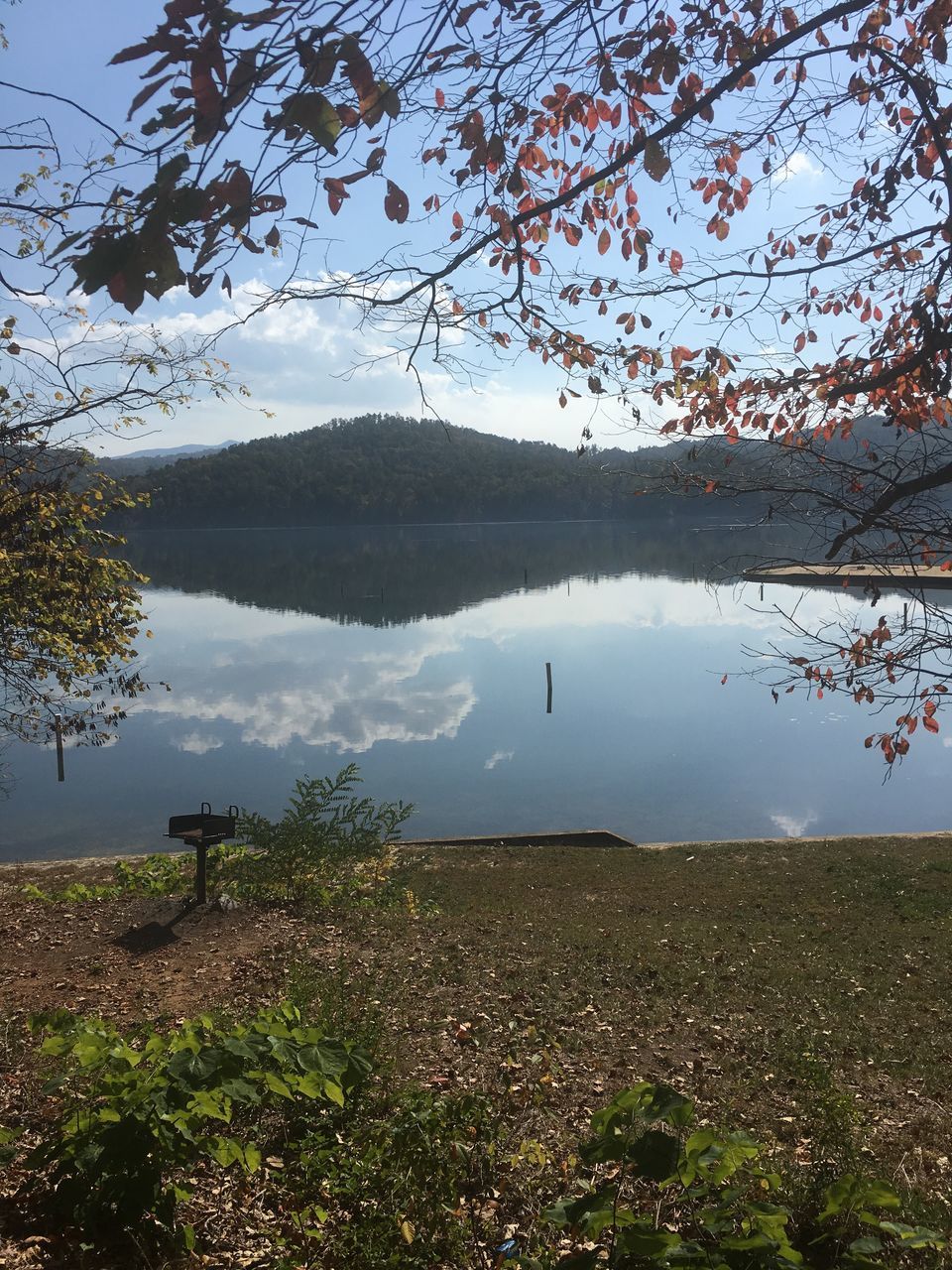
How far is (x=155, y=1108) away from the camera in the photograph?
2.71 metres

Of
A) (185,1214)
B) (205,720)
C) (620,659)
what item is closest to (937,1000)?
(185,1214)

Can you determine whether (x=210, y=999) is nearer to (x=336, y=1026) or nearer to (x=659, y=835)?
(x=336, y=1026)

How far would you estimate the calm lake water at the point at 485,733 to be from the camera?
20188mm

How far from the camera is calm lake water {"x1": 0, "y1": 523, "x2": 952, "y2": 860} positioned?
20188 millimetres

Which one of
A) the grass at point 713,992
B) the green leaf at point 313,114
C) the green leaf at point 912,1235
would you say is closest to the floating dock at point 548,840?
the grass at point 713,992

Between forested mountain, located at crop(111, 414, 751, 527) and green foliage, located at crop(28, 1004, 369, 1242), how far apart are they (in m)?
126

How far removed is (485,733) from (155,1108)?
25143 mm

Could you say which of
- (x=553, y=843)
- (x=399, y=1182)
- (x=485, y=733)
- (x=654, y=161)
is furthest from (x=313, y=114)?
(x=485, y=733)

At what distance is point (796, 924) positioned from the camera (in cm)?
942

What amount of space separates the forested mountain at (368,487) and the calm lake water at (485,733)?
77172mm

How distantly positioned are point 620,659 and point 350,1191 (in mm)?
39878

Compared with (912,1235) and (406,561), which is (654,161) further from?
(406,561)

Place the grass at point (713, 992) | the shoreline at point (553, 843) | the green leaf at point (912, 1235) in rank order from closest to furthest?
the green leaf at point (912, 1235)
the grass at point (713, 992)
the shoreline at point (553, 843)

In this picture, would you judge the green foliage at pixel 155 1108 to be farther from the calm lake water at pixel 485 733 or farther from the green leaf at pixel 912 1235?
the calm lake water at pixel 485 733
